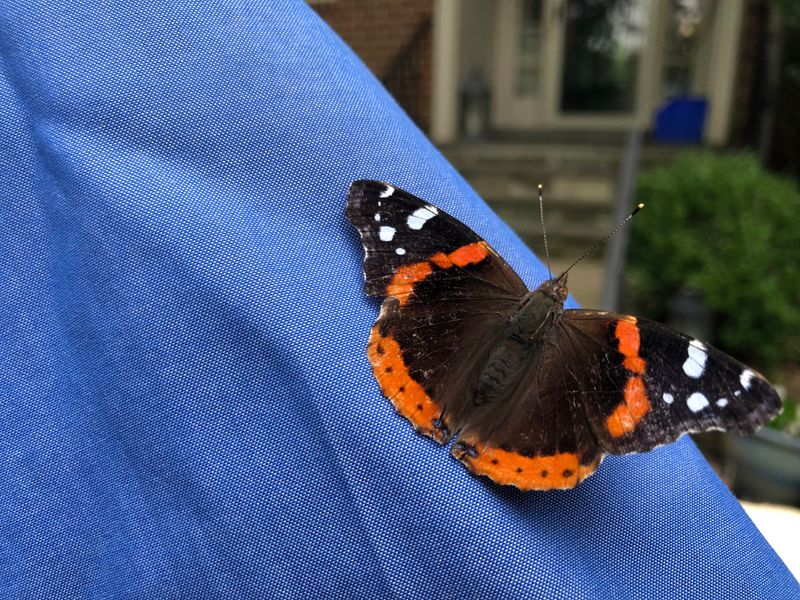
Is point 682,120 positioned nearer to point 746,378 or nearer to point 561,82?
point 561,82

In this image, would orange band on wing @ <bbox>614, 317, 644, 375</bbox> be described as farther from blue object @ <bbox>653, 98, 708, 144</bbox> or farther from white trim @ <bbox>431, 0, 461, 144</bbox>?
white trim @ <bbox>431, 0, 461, 144</bbox>

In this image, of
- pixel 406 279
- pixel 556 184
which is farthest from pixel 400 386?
pixel 556 184

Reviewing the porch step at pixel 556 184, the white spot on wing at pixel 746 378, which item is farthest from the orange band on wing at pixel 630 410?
the porch step at pixel 556 184

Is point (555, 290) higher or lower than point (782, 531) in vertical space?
higher

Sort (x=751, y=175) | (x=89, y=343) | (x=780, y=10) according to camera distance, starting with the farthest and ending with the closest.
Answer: (x=780, y=10) → (x=751, y=175) → (x=89, y=343)

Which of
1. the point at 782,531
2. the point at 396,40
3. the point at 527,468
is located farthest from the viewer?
the point at 396,40

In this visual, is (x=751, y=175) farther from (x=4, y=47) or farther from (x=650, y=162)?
(x=4, y=47)

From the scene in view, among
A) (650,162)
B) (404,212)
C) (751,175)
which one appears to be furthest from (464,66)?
(404,212)
